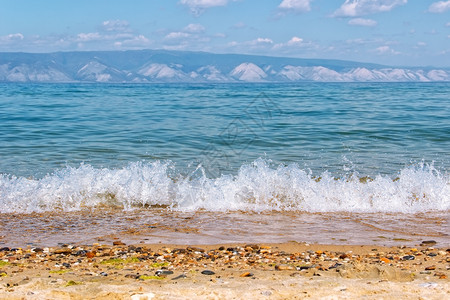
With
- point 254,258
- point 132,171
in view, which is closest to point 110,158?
point 132,171

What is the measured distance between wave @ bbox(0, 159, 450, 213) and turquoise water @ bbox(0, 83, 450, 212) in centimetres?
2

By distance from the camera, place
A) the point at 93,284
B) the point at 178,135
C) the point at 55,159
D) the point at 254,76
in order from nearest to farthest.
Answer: the point at 93,284 → the point at 55,159 → the point at 178,135 → the point at 254,76

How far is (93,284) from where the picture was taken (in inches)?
153

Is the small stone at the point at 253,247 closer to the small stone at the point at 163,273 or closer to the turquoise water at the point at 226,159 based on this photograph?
the small stone at the point at 163,273

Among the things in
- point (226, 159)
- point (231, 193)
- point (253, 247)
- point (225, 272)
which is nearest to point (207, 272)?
point (225, 272)

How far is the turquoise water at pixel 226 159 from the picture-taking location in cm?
838

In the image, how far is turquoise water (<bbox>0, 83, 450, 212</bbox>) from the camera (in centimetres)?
838

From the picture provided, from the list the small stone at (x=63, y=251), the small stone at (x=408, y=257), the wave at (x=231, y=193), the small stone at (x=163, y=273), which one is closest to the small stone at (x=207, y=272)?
the small stone at (x=163, y=273)

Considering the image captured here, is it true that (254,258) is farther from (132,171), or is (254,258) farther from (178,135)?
(178,135)

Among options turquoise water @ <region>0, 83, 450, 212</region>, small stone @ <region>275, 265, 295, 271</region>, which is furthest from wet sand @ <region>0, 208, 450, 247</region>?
small stone @ <region>275, 265, 295, 271</region>

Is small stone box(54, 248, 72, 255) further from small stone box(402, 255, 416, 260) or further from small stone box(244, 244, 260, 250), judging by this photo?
small stone box(402, 255, 416, 260)

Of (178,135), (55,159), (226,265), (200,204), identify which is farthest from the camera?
(178,135)

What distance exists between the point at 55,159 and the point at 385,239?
8.46 m

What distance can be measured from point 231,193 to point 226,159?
3.53 m
